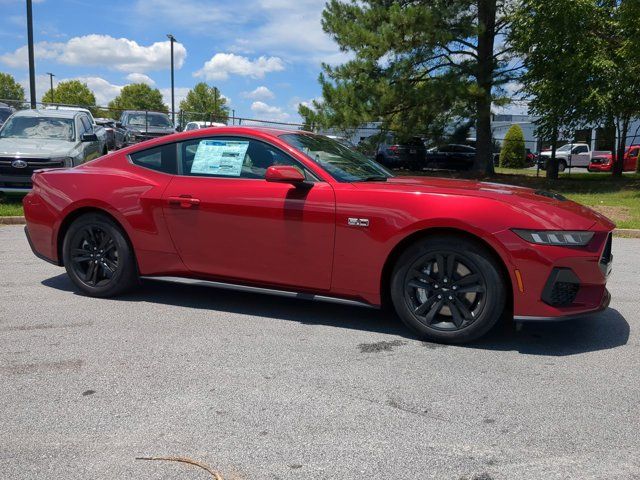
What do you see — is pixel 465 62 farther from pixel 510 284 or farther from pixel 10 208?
pixel 510 284

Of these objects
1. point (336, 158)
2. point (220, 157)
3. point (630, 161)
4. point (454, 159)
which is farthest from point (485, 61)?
point (630, 161)

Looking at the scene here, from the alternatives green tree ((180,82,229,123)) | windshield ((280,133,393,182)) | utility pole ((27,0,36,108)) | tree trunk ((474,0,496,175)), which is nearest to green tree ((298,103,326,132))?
tree trunk ((474,0,496,175))

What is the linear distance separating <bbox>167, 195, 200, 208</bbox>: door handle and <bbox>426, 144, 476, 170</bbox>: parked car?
25.1 metres

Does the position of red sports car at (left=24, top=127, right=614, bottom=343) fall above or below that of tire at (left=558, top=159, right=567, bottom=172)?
below

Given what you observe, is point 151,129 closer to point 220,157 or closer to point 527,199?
point 220,157

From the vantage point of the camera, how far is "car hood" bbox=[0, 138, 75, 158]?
1075 centimetres

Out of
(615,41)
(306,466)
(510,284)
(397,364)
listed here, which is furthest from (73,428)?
(615,41)

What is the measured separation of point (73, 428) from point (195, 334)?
1.49m

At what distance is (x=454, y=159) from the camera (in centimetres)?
2944

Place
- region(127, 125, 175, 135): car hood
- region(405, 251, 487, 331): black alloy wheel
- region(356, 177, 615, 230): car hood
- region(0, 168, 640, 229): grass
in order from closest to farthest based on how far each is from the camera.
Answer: region(356, 177, 615, 230): car hood, region(405, 251, 487, 331): black alloy wheel, region(0, 168, 640, 229): grass, region(127, 125, 175, 135): car hood

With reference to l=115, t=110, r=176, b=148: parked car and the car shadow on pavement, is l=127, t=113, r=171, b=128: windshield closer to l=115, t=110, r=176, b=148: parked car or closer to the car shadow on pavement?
l=115, t=110, r=176, b=148: parked car

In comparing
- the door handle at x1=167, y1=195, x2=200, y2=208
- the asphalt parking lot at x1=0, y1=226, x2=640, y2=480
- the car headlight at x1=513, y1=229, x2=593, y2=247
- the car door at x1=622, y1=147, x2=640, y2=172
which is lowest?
the asphalt parking lot at x1=0, y1=226, x2=640, y2=480

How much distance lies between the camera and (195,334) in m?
4.38

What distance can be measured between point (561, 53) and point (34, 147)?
555 inches
